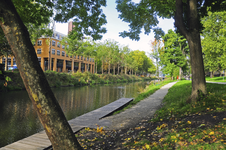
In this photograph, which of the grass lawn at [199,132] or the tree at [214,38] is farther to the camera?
the tree at [214,38]

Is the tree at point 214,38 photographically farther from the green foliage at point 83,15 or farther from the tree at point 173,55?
the green foliage at point 83,15

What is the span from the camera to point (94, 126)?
721 cm

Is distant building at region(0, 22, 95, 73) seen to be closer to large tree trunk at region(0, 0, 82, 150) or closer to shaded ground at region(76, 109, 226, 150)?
shaded ground at region(76, 109, 226, 150)

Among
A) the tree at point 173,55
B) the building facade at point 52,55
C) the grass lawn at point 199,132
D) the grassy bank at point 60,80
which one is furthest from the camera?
the building facade at point 52,55

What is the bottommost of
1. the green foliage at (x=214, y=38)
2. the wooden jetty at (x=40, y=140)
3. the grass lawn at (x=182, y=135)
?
the wooden jetty at (x=40, y=140)

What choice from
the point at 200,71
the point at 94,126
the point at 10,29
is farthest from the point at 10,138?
the point at 200,71

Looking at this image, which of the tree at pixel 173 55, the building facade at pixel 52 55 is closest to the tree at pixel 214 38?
the tree at pixel 173 55

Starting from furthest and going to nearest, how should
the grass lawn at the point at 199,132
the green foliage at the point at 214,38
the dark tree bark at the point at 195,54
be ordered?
the green foliage at the point at 214,38 → the dark tree bark at the point at 195,54 → the grass lawn at the point at 199,132

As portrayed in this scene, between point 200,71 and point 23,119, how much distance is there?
393 inches

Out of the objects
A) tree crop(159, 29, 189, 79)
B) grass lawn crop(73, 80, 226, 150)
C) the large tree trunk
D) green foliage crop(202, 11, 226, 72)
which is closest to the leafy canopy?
grass lawn crop(73, 80, 226, 150)

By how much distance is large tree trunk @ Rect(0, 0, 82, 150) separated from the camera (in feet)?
9.36

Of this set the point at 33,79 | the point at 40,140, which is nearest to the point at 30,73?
the point at 33,79

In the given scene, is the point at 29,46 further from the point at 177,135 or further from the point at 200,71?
the point at 200,71

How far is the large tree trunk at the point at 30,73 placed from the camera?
9.36ft
